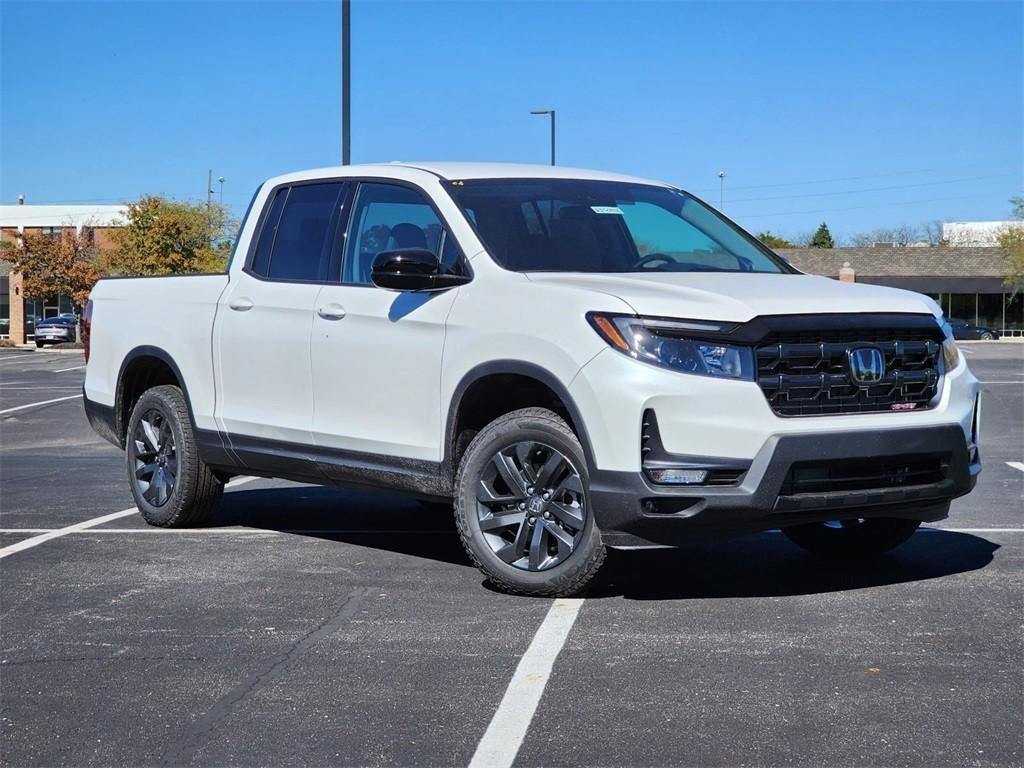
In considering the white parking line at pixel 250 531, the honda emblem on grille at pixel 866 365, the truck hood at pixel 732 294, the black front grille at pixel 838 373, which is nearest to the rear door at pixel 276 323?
the white parking line at pixel 250 531

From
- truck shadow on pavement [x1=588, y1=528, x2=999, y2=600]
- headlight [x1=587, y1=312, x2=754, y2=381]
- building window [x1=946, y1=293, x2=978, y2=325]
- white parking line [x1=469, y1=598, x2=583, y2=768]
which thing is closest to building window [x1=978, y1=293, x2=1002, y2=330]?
building window [x1=946, y1=293, x2=978, y2=325]

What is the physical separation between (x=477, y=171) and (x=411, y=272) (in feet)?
3.50

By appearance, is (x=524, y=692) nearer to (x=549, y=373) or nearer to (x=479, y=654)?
(x=479, y=654)

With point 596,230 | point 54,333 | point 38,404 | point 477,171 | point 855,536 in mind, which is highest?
point 477,171

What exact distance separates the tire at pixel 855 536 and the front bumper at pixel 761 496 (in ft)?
3.48

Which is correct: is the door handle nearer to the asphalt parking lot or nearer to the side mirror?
the side mirror

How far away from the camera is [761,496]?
614cm

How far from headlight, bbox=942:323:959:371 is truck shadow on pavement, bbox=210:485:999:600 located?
1.06m

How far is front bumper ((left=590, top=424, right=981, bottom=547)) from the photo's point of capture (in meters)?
6.14

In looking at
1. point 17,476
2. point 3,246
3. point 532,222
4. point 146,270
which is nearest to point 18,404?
point 17,476

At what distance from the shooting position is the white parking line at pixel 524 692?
443 centimetres

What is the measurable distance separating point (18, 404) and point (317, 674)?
754 inches

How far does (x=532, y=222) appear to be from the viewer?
7449mm

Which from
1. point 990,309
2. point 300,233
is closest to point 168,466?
point 300,233
